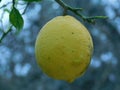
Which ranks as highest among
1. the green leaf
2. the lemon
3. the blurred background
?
the lemon

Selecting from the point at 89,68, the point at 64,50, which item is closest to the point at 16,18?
the point at 64,50

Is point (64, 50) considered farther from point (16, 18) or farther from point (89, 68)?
point (89, 68)

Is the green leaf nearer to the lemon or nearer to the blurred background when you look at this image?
the lemon

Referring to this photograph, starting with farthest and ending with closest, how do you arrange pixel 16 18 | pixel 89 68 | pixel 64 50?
pixel 89 68 → pixel 16 18 → pixel 64 50

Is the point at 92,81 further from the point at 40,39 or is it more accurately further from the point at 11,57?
the point at 40,39

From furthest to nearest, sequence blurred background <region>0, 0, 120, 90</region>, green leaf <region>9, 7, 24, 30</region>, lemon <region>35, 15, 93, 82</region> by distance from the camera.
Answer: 1. blurred background <region>0, 0, 120, 90</region>
2. green leaf <region>9, 7, 24, 30</region>
3. lemon <region>35, 15, 93, 82</region>

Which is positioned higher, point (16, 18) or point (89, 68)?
point (16, 18)

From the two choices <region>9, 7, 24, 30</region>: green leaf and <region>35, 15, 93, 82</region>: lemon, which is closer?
<region>35, 15, 93, 82</region>: lemon

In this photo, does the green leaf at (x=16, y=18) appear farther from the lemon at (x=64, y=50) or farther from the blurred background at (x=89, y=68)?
the blurred background at (x=89, y=68)

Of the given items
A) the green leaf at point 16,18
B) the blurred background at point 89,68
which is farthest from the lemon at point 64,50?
the blurred background at point 89,68

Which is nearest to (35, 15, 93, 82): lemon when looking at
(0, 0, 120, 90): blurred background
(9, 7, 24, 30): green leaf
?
(9, 7, 24, 30): green leaf
